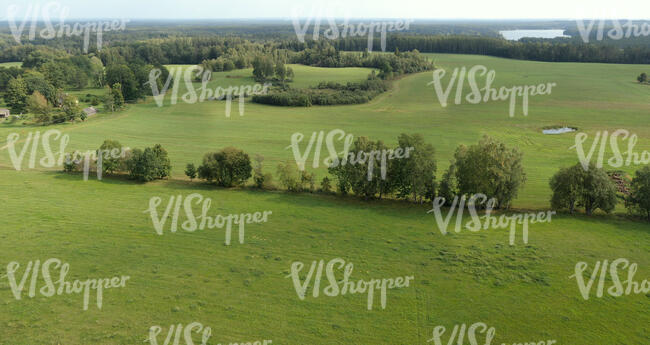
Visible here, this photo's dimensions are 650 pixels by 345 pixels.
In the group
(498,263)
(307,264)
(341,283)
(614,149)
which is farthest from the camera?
(614,149)

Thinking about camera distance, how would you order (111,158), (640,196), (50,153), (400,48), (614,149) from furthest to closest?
1. (400,48)
2. (50,153)
3. (614,149)
4. (111,158)
5. (640,196)

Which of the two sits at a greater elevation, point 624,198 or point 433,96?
point 433,96

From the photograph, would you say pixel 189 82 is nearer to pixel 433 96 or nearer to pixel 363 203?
pixel 433 96

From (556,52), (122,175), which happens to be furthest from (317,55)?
(122,175)

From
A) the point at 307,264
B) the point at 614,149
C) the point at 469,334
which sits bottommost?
the point at 469,334

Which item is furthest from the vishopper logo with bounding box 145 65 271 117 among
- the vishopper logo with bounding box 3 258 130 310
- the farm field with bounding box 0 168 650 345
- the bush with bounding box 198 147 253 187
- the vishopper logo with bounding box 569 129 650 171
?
the vishopper logo with bounding box 3 258 130 310

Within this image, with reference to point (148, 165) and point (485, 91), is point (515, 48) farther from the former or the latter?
point (148, 165)

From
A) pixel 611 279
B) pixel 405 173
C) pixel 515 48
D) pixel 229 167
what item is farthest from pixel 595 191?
pixel 515 48
